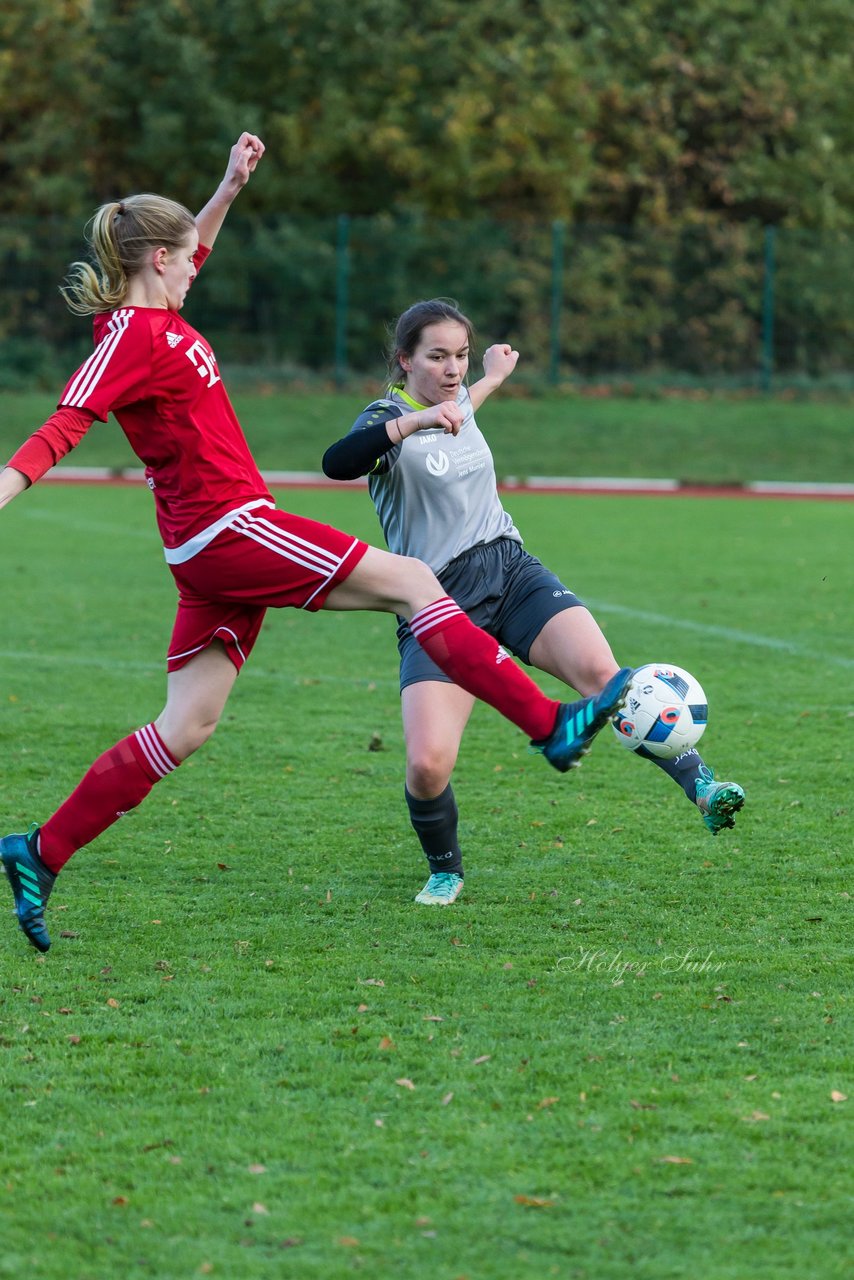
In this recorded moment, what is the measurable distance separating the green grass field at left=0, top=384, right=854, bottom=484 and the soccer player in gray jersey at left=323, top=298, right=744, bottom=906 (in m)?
18.7

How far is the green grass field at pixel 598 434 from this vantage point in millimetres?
25047

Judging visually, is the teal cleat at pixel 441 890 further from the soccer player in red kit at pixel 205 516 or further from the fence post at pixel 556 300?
the fence post at pixel 556 300

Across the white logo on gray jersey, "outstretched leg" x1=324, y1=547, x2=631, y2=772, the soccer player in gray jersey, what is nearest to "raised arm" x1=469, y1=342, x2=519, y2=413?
the soccer player in gray jersey

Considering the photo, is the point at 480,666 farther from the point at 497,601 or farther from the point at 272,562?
the point at 497,601

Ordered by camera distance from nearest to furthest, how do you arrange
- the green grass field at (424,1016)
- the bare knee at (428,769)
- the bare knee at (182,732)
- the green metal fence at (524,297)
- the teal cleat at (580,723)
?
the green grass field at (424,1016)
the teal cleat at (580,723)
the bare knee at (182,732)
the bare knee at (428,769)
the green metal fence at (524,297)

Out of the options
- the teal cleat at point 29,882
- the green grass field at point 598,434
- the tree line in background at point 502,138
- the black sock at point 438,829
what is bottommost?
the green grass field at point 598,434

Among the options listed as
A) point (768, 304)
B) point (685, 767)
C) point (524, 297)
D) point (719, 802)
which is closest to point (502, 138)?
point (524, 297)

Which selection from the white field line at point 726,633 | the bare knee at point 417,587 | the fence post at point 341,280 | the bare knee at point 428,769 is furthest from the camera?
the fence post at point 341,280

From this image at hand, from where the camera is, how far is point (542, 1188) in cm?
322

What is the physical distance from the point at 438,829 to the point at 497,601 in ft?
2.54

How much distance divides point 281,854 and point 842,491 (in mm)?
18669

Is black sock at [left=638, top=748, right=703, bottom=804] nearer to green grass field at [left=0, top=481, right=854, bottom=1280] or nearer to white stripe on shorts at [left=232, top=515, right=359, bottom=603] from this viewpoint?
green grass field at [left=0, top=481, right=854, bottom=1280]

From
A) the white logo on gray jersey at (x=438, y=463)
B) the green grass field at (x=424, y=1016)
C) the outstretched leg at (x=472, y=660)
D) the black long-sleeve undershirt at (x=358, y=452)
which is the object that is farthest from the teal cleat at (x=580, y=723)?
the white logo on gray jersey at (x=438, y=463)

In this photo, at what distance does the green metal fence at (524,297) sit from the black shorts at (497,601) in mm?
22913
